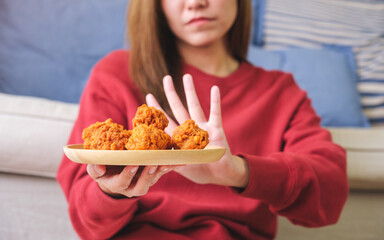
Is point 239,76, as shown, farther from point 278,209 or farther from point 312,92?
point 312,92

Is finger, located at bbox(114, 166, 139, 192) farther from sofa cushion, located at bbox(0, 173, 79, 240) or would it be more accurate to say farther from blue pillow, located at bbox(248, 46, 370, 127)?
blue pillow, located at bbox(248, 46, 370, 127)

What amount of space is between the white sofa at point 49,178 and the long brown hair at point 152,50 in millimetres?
353

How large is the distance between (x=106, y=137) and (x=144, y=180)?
89 millimetres

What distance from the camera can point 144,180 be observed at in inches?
24.4

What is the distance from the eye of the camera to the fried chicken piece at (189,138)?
0.61m

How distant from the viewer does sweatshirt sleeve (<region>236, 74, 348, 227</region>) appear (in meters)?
0.87

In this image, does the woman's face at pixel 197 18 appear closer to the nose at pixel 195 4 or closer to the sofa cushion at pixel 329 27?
the nose at pixel 195 4

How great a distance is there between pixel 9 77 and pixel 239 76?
1.06m

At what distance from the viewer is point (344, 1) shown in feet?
6.94

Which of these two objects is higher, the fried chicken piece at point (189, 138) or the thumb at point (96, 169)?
the fried chicken piece at point (189, 138)

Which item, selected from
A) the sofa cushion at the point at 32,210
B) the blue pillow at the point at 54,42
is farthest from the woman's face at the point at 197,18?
the blue pillow at the point at 54,42

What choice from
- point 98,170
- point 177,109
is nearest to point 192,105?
point 177,109

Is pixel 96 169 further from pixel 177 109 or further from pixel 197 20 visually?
pixel 197 20

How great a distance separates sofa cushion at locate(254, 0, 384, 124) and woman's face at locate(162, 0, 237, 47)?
101 cm
